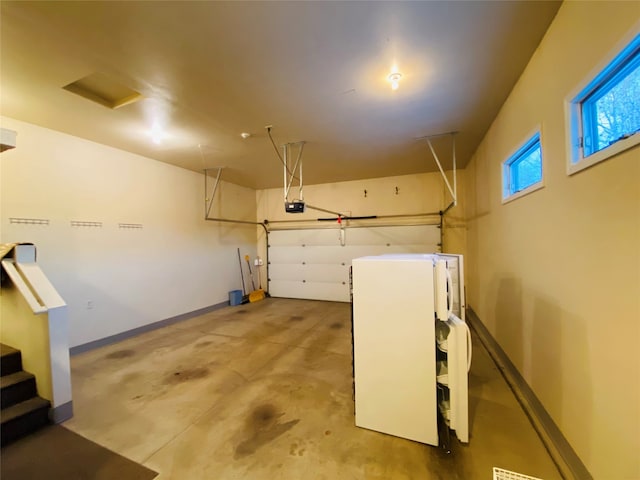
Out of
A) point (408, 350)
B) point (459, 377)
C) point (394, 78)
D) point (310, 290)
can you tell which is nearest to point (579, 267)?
point (459, 377)

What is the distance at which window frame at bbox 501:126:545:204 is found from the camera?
196 centimetres

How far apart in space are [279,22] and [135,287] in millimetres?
4373

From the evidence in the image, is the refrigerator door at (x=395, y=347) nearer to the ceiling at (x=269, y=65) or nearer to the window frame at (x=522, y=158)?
the window frame at (x=522, y=158)

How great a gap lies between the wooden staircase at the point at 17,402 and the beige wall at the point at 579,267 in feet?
12.6

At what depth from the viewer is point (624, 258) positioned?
1156mm

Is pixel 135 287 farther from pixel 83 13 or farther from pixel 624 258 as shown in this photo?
pixel 624 258

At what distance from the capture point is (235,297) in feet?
19.9

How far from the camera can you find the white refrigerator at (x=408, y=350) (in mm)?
1745

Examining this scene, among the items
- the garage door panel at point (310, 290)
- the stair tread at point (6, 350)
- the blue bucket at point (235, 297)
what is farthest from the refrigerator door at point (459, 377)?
the blue bucket at point (235, 297)

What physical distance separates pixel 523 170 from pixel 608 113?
4.26 ft

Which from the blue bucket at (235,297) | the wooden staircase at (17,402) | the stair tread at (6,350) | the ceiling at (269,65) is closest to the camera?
the ceiling at (269,65)

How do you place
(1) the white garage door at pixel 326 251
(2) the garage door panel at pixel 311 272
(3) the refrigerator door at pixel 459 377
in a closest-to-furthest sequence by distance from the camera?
1. (3) the refrigerator door at pixel 459 377
2. (1) the white garage door at pixel 326 251
3. (2) the garage door panel at pixel 311 272

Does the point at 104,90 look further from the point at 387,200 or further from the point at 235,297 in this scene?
the point at 387,200

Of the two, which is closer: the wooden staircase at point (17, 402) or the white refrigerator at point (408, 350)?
the white refrigerator at point (408, 350)
